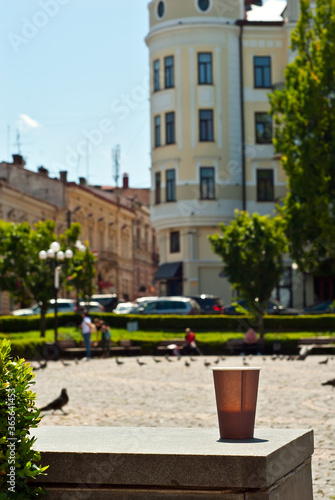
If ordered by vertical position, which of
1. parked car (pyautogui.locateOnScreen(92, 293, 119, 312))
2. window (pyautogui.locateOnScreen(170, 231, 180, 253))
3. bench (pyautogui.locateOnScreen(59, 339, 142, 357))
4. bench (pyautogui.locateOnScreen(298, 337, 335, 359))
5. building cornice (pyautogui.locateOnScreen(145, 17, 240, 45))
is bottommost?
bench (pyautogui.locateOnScreen(59, 339, 142, 357))

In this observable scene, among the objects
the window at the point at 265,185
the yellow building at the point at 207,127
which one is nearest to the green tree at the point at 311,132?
the yellow building at the point at 207,127

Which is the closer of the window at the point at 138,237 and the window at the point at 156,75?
the window at the point at 156,75

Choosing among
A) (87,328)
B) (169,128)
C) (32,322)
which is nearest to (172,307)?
(32,322)

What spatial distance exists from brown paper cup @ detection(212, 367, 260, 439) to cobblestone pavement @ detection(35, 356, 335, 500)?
2.30 metres

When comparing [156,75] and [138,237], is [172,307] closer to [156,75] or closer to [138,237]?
[156,75]

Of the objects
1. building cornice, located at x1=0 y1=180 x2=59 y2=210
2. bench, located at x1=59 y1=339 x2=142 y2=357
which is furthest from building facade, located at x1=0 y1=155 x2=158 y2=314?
bench, located at x1=59 y1=339 x2=142 y2=357

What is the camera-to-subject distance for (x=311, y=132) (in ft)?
123

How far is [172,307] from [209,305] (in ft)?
10.9

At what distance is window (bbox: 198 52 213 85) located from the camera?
51.8 m

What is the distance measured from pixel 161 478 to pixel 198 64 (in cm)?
4856

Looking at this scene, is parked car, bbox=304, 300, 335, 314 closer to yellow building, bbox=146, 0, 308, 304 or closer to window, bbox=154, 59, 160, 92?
yellow building, bbox=146, 0, 308, 304

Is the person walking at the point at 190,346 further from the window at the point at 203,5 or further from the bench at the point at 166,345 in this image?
the window at the point at 203,5

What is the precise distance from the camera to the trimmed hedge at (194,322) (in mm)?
37406

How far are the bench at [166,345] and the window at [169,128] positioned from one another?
2153 centimetres
